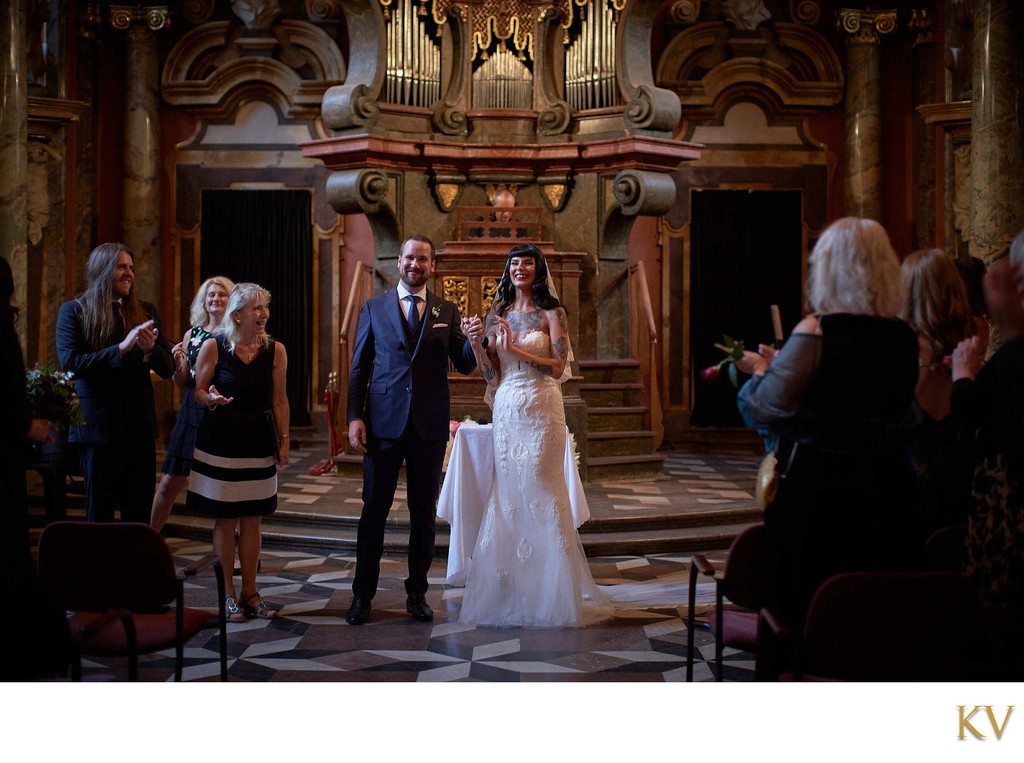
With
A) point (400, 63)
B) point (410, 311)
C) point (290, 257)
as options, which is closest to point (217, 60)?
point (290, 257)

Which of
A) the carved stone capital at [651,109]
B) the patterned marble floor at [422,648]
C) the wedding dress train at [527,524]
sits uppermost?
the carved stone capital at [651,109]

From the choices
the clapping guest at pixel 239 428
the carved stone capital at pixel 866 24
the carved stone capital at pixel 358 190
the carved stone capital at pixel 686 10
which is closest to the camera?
the clapping guest at pixel 239 428

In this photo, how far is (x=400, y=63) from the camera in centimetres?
970

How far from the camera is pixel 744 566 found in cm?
364

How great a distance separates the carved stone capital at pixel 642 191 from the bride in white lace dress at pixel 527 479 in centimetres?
436

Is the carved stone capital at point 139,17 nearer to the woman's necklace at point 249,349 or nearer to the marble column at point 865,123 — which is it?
the marble column at point 865,123

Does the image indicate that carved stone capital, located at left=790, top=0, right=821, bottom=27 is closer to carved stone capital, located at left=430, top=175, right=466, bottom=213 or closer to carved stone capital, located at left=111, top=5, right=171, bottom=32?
carved stone capital, located at left=430, top=175, right=466, bottom=213

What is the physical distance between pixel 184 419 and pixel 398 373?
1.01 metres

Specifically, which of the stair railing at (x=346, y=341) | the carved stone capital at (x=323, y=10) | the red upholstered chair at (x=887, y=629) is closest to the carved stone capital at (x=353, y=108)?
the stair railing at (x=346, y=341)

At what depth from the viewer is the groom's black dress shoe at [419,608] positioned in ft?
17.3

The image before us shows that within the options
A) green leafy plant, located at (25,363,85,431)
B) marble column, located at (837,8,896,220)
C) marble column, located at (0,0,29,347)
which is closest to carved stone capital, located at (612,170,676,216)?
marble column, located at (837,8,896,220)

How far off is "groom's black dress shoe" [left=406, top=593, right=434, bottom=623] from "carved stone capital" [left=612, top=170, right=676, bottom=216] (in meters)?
5.00

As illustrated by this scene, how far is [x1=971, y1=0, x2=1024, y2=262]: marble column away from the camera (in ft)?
25.0

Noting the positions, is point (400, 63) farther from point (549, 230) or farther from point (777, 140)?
point (777, 140)
